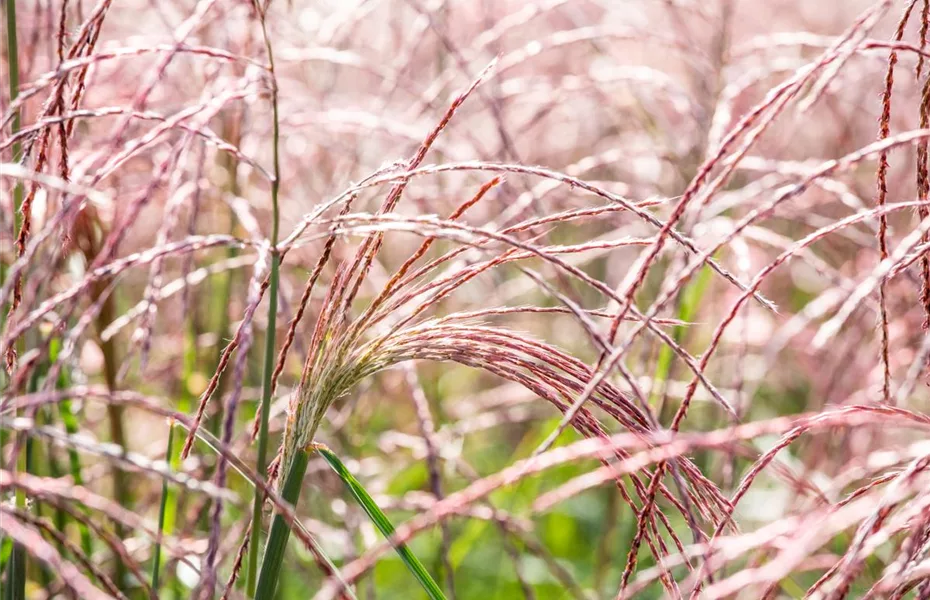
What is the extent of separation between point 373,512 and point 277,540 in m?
0.08

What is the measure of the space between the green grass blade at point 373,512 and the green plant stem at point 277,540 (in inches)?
0.8

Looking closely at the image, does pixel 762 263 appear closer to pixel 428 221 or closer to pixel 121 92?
pixel 121 92

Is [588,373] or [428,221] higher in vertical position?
[428,221]

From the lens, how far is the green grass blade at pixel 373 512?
0.77m

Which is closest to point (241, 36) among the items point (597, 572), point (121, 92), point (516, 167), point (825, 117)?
point (121, 92)

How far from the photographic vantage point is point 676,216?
2.12ft

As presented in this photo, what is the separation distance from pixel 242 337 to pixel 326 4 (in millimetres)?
2039

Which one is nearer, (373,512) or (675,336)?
(373,512)

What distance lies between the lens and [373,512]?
2.63 ft

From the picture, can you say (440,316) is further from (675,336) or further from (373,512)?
(373,512)

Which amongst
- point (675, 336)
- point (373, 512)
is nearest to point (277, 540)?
point (373, 512)

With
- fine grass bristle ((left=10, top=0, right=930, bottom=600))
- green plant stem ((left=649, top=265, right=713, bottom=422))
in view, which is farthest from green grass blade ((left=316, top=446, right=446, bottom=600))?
green plant stem ((left=649, top=265, right=713, bottom=422))

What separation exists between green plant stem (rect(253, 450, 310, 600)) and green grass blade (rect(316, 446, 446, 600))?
22 millimetres

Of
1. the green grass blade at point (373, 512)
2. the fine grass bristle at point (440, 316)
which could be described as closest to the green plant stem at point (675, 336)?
the fine grass bristle at point (440, 316)
